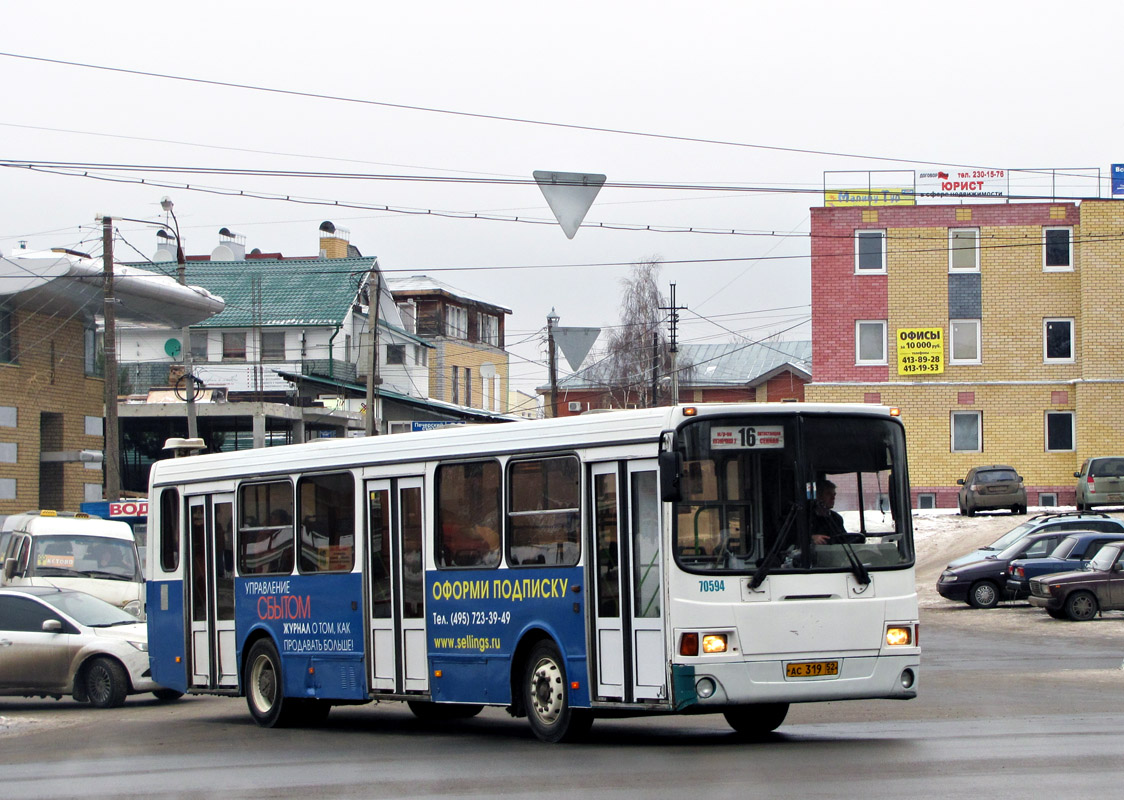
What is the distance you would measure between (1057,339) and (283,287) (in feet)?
105

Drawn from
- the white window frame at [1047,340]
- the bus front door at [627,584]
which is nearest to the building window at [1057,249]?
the white window frame at [1047,340]

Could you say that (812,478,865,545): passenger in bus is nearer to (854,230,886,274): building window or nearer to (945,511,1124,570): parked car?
(945,511,1124,570): parked car

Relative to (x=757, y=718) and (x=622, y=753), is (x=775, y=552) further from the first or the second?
(x=757, y=718)

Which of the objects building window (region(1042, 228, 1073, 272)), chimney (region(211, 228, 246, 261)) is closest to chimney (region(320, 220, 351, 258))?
chimney (region(211, 228, 246, 261))

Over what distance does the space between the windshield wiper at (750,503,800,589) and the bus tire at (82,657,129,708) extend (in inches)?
407

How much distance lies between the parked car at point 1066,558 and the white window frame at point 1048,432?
2100cm

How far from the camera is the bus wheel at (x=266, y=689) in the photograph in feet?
49.8

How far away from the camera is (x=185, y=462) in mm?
16625

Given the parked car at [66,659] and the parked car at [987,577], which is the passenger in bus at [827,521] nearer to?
the parked car at [66,659]

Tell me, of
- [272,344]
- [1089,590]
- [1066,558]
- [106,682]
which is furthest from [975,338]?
[106,682]

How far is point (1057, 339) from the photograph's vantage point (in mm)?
49969

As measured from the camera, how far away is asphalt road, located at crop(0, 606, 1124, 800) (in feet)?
31.6

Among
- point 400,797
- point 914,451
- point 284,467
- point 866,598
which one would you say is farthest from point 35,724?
point 914,451

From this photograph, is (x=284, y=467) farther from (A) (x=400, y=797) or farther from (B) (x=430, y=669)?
(A) (x=400, y=797)
